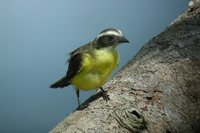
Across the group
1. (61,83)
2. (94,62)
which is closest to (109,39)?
(94,62)

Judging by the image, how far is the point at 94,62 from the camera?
2719 mm

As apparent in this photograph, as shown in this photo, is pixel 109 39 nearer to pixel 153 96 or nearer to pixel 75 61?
pixel 75 61

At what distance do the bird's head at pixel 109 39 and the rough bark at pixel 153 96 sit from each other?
305 mm

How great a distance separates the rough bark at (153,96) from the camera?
183 cm

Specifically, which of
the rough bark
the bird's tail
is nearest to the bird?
the bird's tail

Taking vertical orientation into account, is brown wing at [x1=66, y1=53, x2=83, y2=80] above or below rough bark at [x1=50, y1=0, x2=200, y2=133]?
above

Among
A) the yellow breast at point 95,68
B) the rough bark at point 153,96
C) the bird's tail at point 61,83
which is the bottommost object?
the rough bark at point 153,96

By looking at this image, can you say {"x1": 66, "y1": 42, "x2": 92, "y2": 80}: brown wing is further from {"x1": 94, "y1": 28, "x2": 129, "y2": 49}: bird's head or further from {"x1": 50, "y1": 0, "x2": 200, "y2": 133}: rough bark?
{"x1": 50, "y1": 0, "x2": 200, "y2": 133}: rough bark

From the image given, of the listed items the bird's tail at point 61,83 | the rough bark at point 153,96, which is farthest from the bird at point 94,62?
the rough bark at point 153,96

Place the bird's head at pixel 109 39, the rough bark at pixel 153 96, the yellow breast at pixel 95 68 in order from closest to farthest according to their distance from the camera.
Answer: the rough bark at pixel 153 96 < the yellow breast at pixel 95 68 < the bird's head at pixel 109 39

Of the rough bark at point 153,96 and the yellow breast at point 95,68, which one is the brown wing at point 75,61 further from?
the rough bark at point 153,96

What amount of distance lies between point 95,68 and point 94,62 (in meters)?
0.03

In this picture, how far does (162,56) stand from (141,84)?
27 cm

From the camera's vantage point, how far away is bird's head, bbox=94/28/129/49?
9.24 ft
